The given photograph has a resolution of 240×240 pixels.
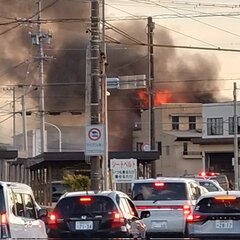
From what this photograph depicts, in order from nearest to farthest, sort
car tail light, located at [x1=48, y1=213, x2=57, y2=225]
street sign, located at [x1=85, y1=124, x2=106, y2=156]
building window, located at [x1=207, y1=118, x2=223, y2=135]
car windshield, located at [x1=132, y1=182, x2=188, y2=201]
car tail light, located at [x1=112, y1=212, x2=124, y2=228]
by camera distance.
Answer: car tail light, located at [x1=112, y1=212, x2=124, y2=228] < car tail light, located at [x1=48, y1=213, x2=57, y2=225] < car windshield, located at [x1=132, y1=182, x2=188, y2=201] < street sign, located at [x1=85, y1=124, x2=106, y2=156] < building window, located at [x1=207, y1=118, x2=223, y2=135]

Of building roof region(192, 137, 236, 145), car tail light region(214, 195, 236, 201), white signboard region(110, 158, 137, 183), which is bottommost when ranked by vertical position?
car tail light region(214, 195, 236, 201)

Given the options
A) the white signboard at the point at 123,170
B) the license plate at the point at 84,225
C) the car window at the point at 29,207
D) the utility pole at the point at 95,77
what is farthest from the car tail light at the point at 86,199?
the white signboard at the point at 123,170

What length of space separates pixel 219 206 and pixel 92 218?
261 cm

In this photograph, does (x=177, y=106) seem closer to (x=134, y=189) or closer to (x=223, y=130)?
(x=223, y=130)

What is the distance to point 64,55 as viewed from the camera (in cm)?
7269

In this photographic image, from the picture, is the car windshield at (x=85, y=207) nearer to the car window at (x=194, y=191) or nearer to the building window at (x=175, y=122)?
the car window at (x=194, y=191)

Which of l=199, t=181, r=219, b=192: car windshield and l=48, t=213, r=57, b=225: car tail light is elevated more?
l=199, t=181, r=219, b=192: car windshield

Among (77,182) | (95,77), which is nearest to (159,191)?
(95,77)

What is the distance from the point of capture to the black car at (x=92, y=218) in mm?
16641

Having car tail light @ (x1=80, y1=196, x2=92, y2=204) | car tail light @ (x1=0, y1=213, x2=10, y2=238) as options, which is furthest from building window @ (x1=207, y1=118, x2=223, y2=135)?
car tail light @ (x1=0, y1=213, x2=10, y2=238)

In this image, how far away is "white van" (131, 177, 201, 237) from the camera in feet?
73.8

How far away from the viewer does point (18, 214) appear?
48.9 feet

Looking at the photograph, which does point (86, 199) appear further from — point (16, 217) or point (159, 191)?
point (159, 191)

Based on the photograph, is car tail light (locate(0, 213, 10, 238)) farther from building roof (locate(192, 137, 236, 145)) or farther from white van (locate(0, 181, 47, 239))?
building roof (locate(192, 137, 236, 145))
